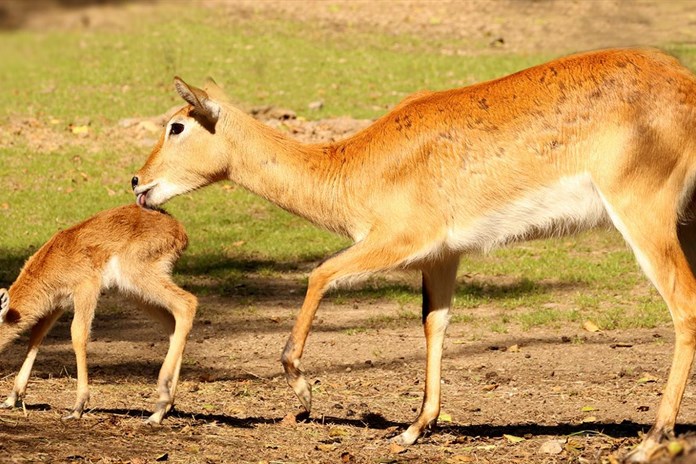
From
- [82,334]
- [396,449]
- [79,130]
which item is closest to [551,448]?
[396,449]

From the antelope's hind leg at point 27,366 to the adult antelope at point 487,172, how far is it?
152 cm

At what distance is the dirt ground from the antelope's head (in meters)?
1.10

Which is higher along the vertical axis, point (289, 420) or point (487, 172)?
point (487, 172)

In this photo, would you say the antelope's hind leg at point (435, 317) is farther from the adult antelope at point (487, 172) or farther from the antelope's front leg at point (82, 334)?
the antelope's front leg at point (82, 334)

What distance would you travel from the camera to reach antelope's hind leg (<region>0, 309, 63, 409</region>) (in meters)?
6.50

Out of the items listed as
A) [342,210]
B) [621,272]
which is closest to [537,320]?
[621,272]

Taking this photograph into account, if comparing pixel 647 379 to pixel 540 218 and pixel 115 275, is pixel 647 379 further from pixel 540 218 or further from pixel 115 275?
pixel 115 275

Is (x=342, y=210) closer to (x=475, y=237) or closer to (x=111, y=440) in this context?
(x=475, y=237)

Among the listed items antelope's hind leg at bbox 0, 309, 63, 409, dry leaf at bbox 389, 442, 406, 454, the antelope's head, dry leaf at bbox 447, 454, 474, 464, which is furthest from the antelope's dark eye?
dry leaf at bbox 447, 454, 474, 464

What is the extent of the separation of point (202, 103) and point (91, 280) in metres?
1.47

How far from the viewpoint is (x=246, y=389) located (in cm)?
736

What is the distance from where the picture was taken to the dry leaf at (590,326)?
29.3 ft

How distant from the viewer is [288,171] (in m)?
6.23

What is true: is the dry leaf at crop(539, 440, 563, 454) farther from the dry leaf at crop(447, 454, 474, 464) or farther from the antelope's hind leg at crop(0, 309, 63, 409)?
the antelope's hind leg at crop(0, 309, 63, 409)
